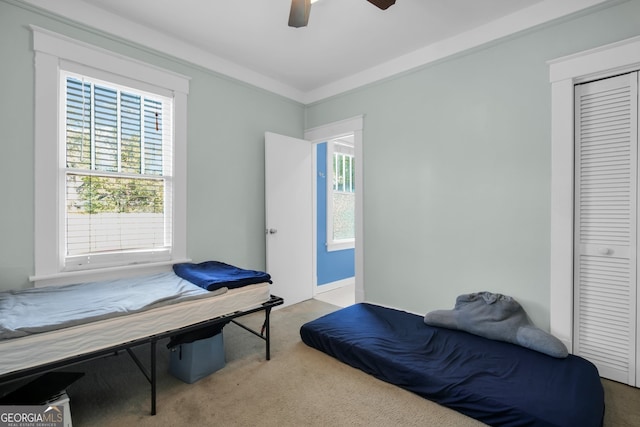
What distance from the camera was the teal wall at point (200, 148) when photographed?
84.8 inches

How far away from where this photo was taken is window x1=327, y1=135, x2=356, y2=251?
4.79m

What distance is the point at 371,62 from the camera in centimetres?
338

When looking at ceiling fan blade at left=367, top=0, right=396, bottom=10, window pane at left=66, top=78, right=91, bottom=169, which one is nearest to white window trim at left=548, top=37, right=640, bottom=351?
ceiling fan blade at left=367, top=0, right=396, bottom=10

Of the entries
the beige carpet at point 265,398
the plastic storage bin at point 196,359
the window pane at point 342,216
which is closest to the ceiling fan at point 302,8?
the plastic storage bin at point 196,359

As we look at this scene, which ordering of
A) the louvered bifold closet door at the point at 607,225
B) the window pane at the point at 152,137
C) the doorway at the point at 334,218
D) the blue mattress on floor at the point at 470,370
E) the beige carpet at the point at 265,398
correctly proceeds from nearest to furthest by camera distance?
1. the blue mattress on floor at the point at 470,370
2. the beige carpet at the point at 265,398
3. the louvered bifold closet door at the point at 607,225
4. the window pane at the point at 152,137
5. the doorway at the point at 334,218

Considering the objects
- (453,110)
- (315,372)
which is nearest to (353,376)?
(315,372)

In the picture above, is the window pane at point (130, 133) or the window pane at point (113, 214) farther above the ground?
the window pane at point (130, 133)

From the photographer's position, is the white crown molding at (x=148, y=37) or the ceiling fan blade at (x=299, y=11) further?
the white crown molding at (x=148, y=37)

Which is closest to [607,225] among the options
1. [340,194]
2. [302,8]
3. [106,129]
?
[302,8]

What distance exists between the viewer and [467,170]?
2.85 meters

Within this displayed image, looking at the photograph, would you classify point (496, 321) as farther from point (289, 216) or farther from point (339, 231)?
point (339, 231)

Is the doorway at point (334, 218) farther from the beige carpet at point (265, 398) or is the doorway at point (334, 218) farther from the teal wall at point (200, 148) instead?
the beige carpet at point (265, 398)

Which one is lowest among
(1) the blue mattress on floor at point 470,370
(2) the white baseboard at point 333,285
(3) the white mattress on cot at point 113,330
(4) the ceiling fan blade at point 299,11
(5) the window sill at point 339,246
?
(2) the white baseboard at point 333,285

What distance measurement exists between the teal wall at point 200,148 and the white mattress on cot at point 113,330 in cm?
103
